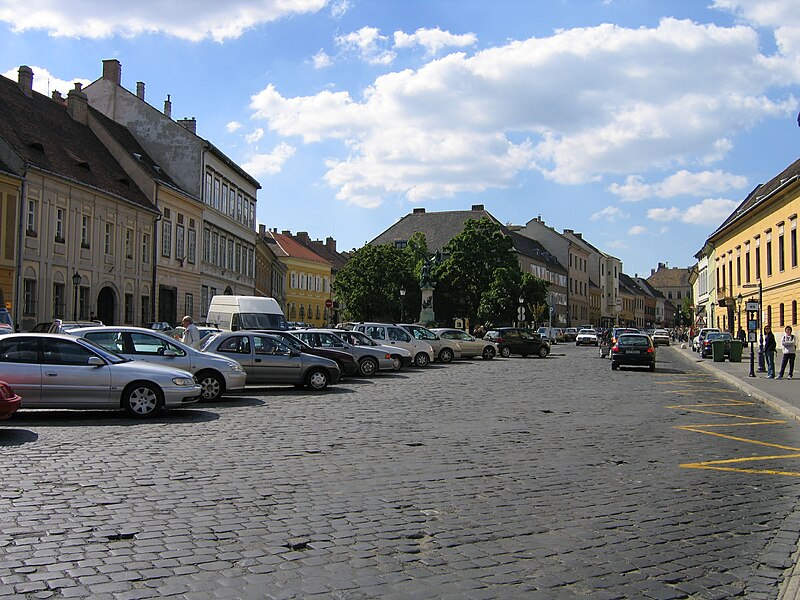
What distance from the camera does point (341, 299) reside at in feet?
247

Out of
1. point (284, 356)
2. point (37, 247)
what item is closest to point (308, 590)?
point (284, 356)

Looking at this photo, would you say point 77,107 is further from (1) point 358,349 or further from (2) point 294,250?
(2) point 294,250

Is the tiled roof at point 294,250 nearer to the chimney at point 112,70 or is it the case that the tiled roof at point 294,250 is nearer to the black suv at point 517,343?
the chimney at point 112,70

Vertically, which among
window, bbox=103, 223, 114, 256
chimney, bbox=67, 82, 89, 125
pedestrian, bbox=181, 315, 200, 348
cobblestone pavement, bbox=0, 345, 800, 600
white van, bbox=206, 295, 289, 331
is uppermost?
chimney, bbox=67, 82, 89, 125

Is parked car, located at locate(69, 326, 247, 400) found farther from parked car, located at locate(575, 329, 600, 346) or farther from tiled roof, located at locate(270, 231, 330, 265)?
tiled roof, located at locate(270, 231, 330, 265)

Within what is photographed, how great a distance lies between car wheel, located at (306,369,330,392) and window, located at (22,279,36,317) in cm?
1858

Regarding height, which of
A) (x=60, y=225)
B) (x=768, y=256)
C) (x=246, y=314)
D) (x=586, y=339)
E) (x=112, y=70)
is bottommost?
(x=586, y=339)

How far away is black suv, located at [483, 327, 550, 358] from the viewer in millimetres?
45625

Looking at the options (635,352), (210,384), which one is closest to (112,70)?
(635,352)

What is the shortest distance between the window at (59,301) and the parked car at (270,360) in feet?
63.4

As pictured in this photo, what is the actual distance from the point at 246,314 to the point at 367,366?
7.08 m

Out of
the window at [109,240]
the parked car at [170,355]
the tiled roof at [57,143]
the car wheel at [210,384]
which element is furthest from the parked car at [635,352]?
the window at [109,240]

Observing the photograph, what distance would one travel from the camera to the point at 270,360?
20.7 metres

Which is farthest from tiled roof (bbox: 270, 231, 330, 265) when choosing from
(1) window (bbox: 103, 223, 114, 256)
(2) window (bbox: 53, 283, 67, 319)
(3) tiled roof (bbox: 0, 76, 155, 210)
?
(2) window (bbox: 53, 283, 67, 319)
